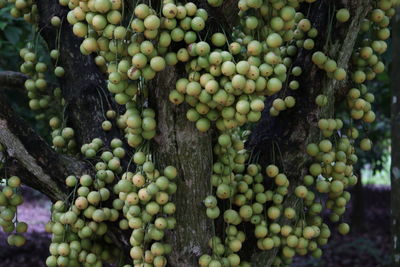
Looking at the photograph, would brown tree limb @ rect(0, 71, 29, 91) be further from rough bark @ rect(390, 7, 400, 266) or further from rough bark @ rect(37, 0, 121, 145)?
rough bark @ rect(390, 7, 400, 266)

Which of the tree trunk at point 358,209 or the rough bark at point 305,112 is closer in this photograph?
the rough bark at point 305,112

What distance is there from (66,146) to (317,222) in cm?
116

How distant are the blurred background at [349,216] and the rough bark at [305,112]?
5.82 ft

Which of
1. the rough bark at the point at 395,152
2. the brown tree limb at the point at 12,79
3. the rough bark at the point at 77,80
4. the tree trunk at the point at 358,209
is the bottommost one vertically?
the tree trunk at the point at 358,209

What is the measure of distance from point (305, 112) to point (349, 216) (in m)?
7.90

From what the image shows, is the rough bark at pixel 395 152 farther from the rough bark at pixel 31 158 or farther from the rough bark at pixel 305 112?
the rough bark at pixel 31 158

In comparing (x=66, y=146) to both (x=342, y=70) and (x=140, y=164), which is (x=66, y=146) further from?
(x=342, y=70)

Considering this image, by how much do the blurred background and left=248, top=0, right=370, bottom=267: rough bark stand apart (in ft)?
5.82

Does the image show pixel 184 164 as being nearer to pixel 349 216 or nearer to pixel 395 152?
pixel 395 152

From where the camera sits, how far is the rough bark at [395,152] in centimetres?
338

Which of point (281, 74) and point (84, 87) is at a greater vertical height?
point (281, 74)

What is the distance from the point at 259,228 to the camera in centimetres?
197

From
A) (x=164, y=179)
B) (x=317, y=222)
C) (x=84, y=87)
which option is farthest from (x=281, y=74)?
(x=84, y=87)

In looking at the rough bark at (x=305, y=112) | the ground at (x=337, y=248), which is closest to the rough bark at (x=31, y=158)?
the rough bark at (x=305, y=112)
